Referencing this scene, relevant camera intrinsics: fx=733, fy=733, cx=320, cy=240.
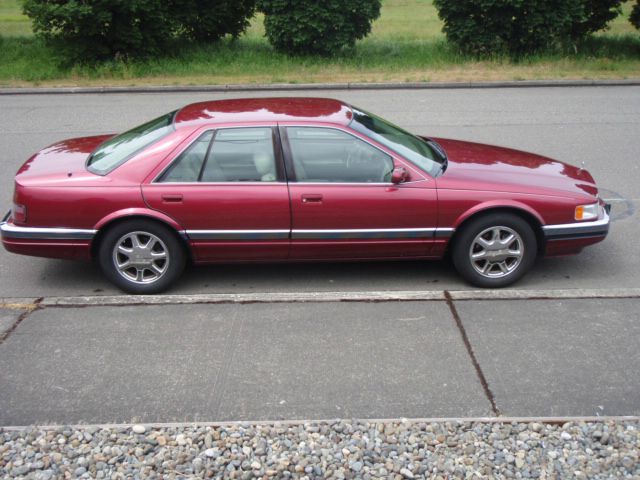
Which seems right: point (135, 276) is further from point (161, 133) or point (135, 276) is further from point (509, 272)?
point (509, 272)

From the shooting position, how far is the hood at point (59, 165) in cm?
588

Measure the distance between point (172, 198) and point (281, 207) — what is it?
853 millimetres

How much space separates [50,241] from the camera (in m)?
5.81

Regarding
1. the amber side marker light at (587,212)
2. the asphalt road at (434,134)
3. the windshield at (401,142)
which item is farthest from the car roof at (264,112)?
the amber side marker light at (587,212)

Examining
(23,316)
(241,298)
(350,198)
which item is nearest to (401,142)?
(350,198)

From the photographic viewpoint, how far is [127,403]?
4375 mm

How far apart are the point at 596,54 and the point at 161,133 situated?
15466 millimetres

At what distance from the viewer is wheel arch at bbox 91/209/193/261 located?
18.7 ft

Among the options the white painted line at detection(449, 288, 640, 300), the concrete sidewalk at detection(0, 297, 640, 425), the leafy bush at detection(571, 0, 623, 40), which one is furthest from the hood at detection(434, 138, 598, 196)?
the leafy bush at detection(571, 0, 623, 40)

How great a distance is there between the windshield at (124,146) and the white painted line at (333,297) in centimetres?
104

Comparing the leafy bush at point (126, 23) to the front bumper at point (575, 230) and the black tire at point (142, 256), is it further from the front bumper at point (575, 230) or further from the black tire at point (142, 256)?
the front bumper at point (575, 230)

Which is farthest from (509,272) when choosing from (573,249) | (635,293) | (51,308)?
(51,308)

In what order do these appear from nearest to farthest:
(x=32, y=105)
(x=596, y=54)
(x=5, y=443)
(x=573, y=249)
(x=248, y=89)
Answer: (x=5, y=443) → (x=573, y=249) → (x=32, y=105) → (x=248, y=89) → (x=596, y=54)

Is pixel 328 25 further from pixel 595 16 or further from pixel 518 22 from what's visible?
pixel 595 16
